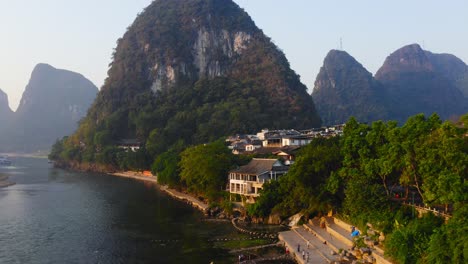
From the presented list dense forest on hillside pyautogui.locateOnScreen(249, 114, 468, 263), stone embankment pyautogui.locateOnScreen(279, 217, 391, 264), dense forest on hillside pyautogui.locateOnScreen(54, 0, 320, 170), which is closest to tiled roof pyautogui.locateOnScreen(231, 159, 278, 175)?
dense forest on hillside pyautogui.locateOnScreen(249, 114, 468, 263)

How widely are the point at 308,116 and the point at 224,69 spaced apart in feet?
143

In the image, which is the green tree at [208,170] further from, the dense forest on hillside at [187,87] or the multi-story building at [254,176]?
the dense forest on hillside at [187,87]

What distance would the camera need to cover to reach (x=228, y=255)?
37688mm

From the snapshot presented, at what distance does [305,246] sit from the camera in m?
37.9

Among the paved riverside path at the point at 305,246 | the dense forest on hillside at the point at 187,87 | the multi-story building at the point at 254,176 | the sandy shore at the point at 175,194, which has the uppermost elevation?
the dense forest on hillside at the point at 187,87

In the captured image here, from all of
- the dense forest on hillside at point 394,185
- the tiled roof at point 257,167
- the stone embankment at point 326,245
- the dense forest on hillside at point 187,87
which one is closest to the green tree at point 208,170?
the tiled roof at point 257,167

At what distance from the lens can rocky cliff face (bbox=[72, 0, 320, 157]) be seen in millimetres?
121812

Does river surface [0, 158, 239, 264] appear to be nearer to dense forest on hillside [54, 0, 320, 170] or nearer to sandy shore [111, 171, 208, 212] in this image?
sandy shore [111, 171, 208, 212]

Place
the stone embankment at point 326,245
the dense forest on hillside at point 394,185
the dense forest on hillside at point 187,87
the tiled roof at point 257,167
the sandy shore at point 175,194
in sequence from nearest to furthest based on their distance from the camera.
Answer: the dense forest on hillside at point 394,185
the stone embankment at point 326,245
the tiled roof at point 257,167
the sandy shore at point 175,194
the dense forest on hillside at point 187,87

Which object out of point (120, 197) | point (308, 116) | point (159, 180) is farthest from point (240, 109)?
point (120, 197)

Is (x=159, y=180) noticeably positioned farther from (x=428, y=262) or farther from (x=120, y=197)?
(x=428, y=262)

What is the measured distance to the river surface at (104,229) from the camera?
3888 cm

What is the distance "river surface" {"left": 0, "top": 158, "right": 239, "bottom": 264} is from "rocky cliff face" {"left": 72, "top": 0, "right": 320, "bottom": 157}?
44.8 metres

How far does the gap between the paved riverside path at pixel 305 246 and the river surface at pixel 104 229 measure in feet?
17.2
